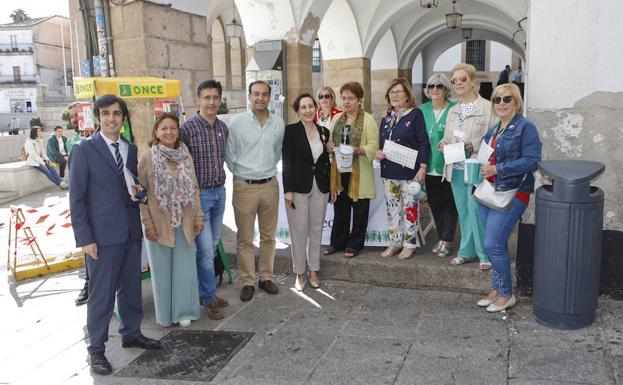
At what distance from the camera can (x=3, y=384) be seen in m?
3.44

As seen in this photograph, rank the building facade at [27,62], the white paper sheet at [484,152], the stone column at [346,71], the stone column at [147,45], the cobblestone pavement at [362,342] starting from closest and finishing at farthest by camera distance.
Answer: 1. the cobblestone pavement at [362,342]
2. the white paper sheet at [484,152]
3. the stone column at [147,45]
4. the stone column at [346,71]
5. the building facade at [27,62]

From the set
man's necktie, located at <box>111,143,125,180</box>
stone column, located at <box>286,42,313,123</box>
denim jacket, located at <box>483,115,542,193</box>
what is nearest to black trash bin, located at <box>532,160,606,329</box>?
denim jacket, located at <box>483,115,542,193</box>

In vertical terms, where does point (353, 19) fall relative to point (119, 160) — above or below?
above

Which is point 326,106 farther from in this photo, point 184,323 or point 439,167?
point 184,323

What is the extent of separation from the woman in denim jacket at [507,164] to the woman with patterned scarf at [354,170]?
109cm

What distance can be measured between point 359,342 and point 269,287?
126cm

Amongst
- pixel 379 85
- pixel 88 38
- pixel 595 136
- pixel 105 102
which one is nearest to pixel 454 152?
pixel 595 136

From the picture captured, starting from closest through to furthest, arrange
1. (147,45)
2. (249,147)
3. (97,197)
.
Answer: (97,197) → (249,147) → (147,45)

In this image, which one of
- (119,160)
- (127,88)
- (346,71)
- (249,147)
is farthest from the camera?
(346,71)

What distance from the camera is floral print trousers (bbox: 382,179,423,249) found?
15.6 ft

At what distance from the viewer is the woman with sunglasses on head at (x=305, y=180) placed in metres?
4.47

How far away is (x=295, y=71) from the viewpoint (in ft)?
29.0

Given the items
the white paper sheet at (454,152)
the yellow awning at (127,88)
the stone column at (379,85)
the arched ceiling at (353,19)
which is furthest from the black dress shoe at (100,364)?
the stone column at (379,85)

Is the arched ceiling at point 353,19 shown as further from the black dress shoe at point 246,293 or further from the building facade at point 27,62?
the building facade at point 27,62
